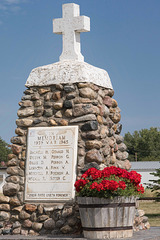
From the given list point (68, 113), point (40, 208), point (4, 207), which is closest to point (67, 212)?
point (40, 208)

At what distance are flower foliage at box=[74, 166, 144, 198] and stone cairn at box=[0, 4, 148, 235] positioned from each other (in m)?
0.48

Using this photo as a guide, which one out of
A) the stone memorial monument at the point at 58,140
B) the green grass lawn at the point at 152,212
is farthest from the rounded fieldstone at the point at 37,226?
the green grass lawn at the point at 152,212

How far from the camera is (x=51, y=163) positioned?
8195 mm

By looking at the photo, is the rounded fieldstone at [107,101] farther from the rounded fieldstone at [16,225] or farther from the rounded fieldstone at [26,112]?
the rounded fieldstone at [16,225]

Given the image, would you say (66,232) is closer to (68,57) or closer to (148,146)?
(68,57)

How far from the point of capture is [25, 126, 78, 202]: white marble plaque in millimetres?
8031

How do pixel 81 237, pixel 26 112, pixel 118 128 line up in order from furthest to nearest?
pixel 118 128 → pixel 26 112 → pixel 81 237

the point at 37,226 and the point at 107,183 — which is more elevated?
the point at 107,183

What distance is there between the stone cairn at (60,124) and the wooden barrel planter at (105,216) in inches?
27.2

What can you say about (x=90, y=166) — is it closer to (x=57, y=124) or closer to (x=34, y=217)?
(x=57, y=124)

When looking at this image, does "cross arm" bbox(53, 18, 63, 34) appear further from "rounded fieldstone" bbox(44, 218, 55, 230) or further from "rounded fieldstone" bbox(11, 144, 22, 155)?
"rounded fieldstone" bbox(44, 218, 55, 230)

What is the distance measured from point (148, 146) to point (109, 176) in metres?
60.4

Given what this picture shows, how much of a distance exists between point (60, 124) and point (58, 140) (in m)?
0.31

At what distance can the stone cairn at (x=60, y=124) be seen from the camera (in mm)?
7996
